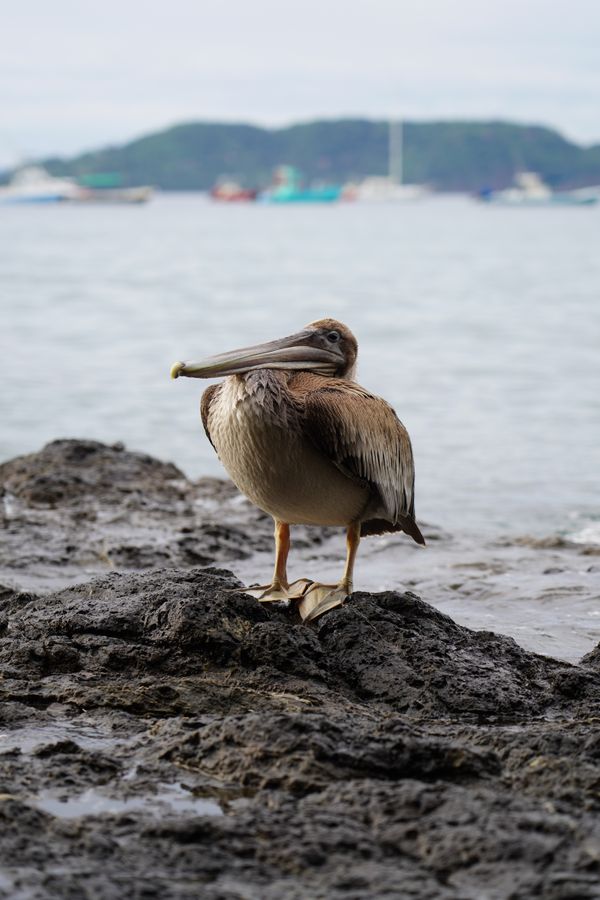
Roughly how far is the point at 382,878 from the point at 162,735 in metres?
1.04

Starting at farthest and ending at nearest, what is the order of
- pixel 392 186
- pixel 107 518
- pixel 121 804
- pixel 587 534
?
1. pixel 392 186
2. pixel 587 534
3. pixel 107 518
4. pixel 121 804

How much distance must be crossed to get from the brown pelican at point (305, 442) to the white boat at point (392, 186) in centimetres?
14112

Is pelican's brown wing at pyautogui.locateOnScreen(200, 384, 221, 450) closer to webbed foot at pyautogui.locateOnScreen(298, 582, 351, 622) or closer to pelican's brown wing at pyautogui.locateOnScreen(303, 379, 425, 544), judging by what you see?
pelican's brown wing at pyautogui.locateOnScreen(303, 379, 425, 544)

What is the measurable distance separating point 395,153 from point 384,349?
414 ft

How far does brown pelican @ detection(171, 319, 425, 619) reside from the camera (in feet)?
14.5

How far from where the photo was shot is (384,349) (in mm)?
21875

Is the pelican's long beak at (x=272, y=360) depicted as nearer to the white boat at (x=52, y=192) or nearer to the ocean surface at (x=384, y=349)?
the ocean surface at (x=384, y=349)

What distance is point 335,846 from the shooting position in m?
2.77

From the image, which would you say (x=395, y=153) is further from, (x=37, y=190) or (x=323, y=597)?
(x=323, y=597)

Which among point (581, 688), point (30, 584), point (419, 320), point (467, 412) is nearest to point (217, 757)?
point (581, 688)

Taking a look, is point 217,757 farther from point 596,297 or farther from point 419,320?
point 596,297

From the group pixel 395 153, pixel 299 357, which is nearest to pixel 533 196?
pixel 395 153

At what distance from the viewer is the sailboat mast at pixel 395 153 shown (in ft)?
471

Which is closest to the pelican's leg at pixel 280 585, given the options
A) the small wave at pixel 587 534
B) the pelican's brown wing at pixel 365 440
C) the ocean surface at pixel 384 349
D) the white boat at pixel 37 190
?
the pelican's brown wing at pixel 365 440
